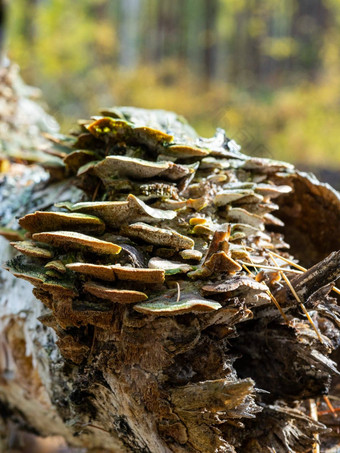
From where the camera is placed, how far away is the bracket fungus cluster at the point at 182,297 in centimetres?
124

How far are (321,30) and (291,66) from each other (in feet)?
5.06

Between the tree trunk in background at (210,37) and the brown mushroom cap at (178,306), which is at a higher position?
the tree trunk in background at (210,37)

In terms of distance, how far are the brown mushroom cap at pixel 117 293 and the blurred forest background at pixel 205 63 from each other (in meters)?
6.21

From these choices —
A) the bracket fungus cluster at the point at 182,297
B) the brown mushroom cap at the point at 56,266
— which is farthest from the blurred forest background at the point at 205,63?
the brown mushroom cap at the point at 56,266

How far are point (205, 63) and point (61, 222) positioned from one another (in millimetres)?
18721

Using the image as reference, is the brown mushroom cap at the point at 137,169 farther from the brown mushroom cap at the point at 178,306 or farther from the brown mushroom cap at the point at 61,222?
the brown mushroom cap at the point at 178,306

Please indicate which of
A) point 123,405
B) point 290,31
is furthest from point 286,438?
point 290,31

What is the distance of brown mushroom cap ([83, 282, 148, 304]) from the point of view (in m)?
1.14

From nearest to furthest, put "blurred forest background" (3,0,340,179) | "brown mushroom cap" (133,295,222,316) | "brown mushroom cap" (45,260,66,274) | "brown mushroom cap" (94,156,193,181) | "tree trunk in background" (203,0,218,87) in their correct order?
"brown mushroom cap" (133,295,222,316) < "brown mushroom cap" (45,260,66,274) < "brown mushroom cap" (94,156,193,181) < "blurred forest background" (3,0,340,179) < "tree trunk in background" (203,0,218,87)

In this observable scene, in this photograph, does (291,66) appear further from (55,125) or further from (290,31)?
(55,125)

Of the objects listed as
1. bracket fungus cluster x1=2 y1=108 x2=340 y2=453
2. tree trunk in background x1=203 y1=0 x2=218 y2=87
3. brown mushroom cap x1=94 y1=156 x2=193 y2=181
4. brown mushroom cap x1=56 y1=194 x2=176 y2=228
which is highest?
tree trunk in background x1=203 y1=0 x2=218 y2=87

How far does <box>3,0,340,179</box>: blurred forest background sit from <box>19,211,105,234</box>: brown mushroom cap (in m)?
6.03

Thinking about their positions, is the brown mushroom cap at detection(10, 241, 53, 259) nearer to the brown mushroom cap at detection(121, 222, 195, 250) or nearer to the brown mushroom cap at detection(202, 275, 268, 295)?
the brown mushroom cap at detection(121, 222, 195, 250)

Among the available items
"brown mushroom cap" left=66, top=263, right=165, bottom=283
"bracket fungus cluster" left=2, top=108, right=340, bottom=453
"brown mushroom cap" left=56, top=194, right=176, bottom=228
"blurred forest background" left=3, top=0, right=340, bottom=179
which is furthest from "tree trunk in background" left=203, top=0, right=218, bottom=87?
"brown mushroom cap" left=66, top=263, right=165, bottom=283
